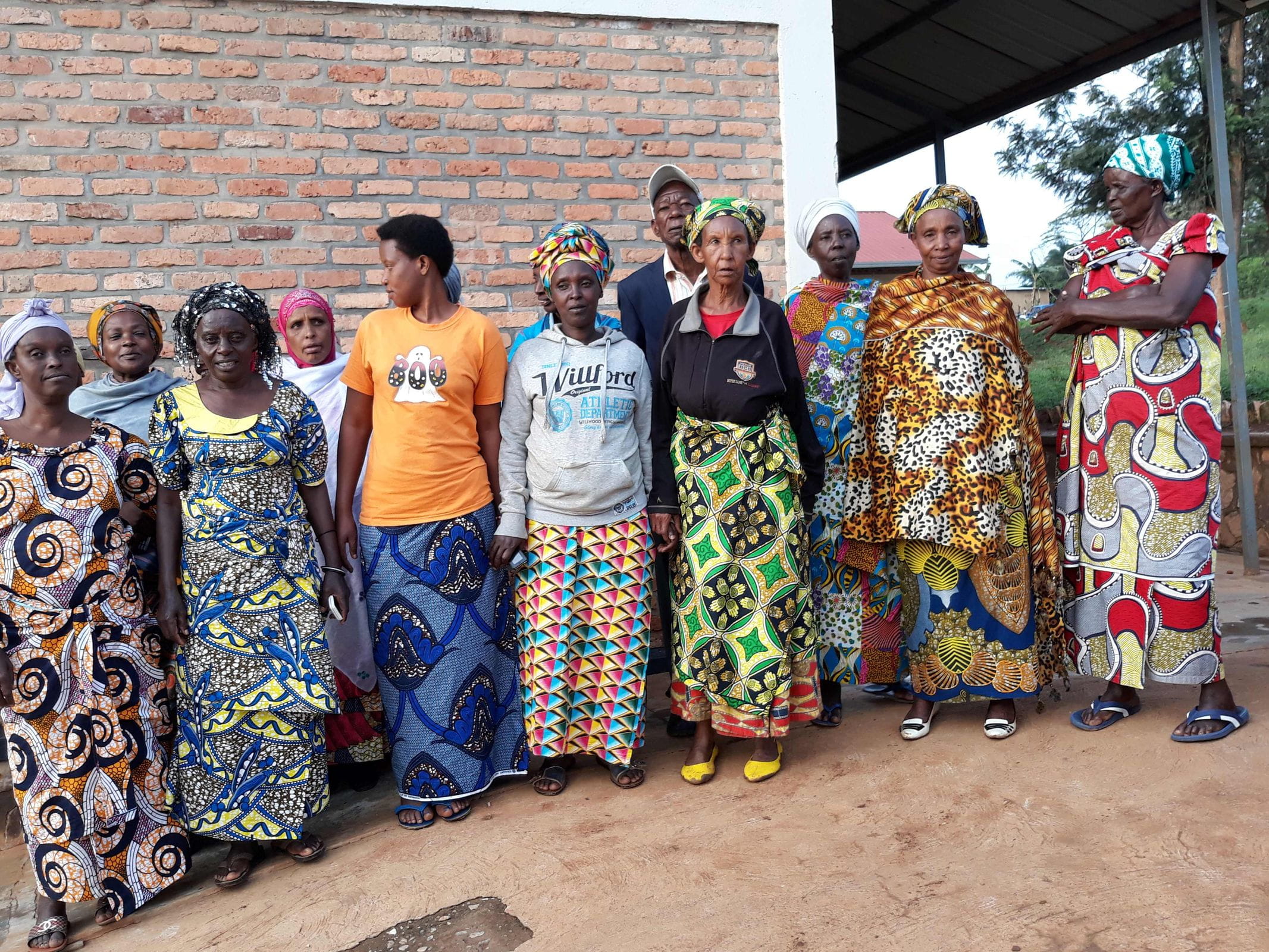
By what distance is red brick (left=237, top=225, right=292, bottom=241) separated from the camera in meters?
4.29

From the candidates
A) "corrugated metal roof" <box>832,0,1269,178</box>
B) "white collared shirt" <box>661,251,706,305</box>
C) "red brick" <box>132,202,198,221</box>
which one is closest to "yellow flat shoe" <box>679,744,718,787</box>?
"white collared shirt" <box>661,251,706,305</box>

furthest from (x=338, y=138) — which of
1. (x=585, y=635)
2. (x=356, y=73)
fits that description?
(x=585, y=635)

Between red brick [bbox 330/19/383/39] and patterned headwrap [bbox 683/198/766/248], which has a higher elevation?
red brick [bbox 330/19/383/39]

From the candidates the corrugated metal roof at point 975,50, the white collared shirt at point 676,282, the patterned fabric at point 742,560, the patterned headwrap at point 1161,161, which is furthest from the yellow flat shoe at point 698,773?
the corrugated metal roof at point 975,50

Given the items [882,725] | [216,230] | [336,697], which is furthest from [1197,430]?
[216,230]

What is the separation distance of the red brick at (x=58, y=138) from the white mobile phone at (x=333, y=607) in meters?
2.37

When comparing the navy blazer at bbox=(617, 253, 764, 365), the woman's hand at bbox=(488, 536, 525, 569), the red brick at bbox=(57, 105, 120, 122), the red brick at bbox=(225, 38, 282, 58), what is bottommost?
the woman's hand at bbox=(488, 536, 525, 569)

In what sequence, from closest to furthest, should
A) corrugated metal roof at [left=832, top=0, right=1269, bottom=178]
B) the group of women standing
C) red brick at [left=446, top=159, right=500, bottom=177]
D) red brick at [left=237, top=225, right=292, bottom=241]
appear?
1. the group of women standing
2. red brick at [left=237, top=225, right=292, bottom=241]
3. red brick at [left=446, top=159, right=500, bottom=177]
4. corrugated metal roof at [left=832, top=0, right=1269, bottom=178]

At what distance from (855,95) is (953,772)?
22.2 feet

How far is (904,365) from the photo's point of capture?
134 inches

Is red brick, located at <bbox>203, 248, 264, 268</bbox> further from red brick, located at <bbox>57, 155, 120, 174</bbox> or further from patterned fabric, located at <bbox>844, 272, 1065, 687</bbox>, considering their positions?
patterned fabric, located at <bbox>844, 272, 1065, 687</bbox>

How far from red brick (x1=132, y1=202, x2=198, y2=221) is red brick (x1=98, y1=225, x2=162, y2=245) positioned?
0.04 metres

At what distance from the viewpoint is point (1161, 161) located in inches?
125

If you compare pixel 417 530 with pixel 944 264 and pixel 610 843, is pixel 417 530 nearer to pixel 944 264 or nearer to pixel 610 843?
pixel 610 843
